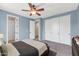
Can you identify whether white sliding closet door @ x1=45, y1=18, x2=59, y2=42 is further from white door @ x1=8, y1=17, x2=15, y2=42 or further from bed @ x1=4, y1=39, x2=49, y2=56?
white door @ x1=8, y1=17, x2=15, y2=42

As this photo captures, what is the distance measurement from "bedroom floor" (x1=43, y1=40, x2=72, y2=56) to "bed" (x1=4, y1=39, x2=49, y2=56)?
6 cm

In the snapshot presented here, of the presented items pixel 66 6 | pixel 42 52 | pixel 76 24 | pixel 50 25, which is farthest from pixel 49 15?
pixel 42 52

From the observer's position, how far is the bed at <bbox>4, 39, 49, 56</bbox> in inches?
48.0

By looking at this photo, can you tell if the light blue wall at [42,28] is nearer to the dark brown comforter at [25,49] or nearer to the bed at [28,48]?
the bed at [28,48]

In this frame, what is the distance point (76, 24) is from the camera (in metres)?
1.29

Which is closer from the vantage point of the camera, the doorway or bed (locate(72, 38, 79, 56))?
bed (locate(72, 38, 79, 56))

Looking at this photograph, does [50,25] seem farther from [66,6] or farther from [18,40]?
[18,40]

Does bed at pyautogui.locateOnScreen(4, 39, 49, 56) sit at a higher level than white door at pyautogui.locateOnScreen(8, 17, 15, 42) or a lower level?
lower

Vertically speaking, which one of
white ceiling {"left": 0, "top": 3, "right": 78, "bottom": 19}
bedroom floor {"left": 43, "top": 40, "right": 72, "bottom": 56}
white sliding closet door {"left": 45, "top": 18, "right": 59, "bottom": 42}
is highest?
white ceiling {"left": 0, "top": 3, "right": 78, "bottom": 19}

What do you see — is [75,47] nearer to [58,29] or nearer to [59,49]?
[59,49]

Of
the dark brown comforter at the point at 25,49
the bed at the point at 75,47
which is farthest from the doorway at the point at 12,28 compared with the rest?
the bed at the point at 75,47

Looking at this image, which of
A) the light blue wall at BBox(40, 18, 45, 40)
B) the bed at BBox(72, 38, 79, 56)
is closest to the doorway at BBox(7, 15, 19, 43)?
the light blue wall at BBox(40, 18, 45, 40)

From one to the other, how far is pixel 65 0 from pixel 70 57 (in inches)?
32.4

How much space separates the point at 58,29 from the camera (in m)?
1.38
